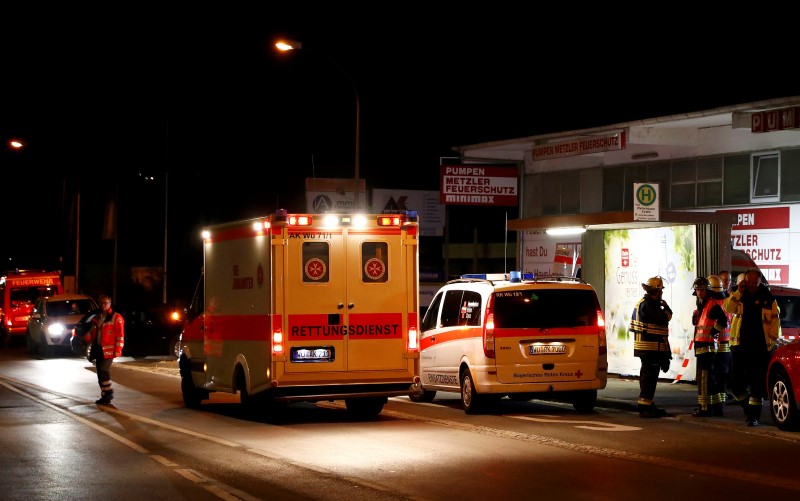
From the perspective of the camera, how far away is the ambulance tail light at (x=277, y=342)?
15117mm

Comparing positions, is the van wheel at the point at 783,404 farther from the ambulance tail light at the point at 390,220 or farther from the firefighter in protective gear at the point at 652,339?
the ambulance tail light at the point at 390,220

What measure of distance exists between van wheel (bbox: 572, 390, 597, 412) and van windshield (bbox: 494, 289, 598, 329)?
1103 millimetres

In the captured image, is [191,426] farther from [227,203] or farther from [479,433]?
[227,203]

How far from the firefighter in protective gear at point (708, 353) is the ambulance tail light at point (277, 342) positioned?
5445 mm

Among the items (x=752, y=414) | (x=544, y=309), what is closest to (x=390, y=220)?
(x=544, y=309)

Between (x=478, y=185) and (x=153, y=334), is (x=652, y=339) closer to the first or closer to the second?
(x=478, y=185)

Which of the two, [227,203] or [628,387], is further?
[227,203]

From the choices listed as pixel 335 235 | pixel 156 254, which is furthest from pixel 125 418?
pixel 156 254

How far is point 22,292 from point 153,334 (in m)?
8.83

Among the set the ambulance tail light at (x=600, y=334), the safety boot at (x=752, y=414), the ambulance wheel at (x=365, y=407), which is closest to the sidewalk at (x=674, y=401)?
the safety boot at (x=752, y=414)

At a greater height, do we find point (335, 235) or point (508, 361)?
point (335, 235)

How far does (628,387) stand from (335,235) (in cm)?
704

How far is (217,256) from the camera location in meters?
17.4

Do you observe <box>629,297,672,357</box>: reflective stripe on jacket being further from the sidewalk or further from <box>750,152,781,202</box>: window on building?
<box>750,152,781,202</box>: window on building
